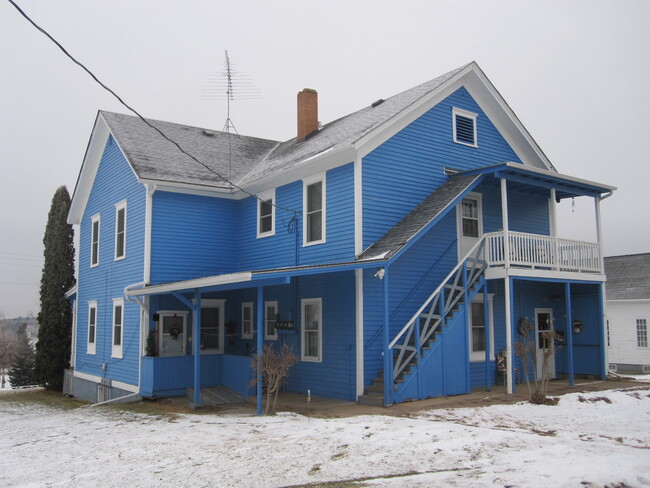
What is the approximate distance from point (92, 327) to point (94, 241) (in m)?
3.19

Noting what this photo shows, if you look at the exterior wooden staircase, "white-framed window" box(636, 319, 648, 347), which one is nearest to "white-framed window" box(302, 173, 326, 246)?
the exterior wooden staircase

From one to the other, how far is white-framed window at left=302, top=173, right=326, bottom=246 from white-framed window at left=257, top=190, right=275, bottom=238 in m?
1.70

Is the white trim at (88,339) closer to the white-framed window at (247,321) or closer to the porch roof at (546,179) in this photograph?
the white-framed window at (247,321)

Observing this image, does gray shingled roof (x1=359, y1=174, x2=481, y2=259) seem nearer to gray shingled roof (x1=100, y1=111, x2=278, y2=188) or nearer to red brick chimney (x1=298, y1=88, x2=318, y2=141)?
red brick chimney (x1=298, y1=88, x2=318, y2=141)

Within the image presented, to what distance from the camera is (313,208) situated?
16.5 m

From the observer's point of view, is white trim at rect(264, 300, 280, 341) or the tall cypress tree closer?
white trim at rect(264, 300, 280, 341)

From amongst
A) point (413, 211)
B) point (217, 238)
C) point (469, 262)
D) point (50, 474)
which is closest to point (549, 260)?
point (469, 262)

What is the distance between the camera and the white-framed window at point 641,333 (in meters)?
28.8

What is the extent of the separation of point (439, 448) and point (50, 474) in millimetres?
5555

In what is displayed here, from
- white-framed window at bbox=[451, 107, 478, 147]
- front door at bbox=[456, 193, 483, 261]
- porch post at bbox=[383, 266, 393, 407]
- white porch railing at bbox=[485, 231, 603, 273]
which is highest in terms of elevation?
white-framed window at bbox=[451, 107, 478, 147]

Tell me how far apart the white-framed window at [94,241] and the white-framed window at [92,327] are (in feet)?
4.89

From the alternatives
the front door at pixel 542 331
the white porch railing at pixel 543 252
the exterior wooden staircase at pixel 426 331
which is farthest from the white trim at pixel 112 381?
the front door at pixel 542 331

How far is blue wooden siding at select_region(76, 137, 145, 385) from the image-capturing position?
18.4 metres

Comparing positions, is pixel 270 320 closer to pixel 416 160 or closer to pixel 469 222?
pixel 416 160
